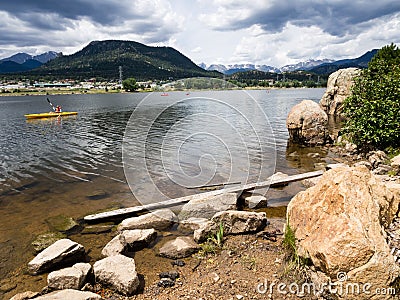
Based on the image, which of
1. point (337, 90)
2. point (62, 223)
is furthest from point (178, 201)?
point (337, 90)

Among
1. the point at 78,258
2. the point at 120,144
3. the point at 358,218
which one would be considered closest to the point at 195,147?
the point at 120,144

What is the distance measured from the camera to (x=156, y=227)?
409 inches

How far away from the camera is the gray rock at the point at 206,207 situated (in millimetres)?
10988

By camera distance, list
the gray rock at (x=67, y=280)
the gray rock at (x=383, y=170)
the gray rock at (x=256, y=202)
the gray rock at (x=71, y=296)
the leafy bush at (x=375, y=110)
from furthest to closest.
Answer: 1. the leafy bush at (x=375, y=110)
2. the gray rock at (x=383, y=170)
3. the gray rock at (x=256, y=202)
4. the gray rock at (x=67, y=280)
5. the gray rock at (x=71, y=296)

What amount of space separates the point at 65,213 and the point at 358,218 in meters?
11.2

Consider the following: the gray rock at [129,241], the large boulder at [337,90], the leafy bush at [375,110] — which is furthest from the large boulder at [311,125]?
the large boulder at [337,90]

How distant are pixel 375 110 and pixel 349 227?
1622cm

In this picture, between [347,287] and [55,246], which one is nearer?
[347,287]

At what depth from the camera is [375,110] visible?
1864 cm

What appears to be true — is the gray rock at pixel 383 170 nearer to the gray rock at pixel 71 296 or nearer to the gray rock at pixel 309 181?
the gray rock at pixel 309 181

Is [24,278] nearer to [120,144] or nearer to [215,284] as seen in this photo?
[215,284]

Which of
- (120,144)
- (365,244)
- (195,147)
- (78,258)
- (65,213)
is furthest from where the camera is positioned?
(120,144)

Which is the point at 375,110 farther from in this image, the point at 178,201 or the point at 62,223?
the point at 62,223

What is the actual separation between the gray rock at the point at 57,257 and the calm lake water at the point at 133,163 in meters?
0.99
